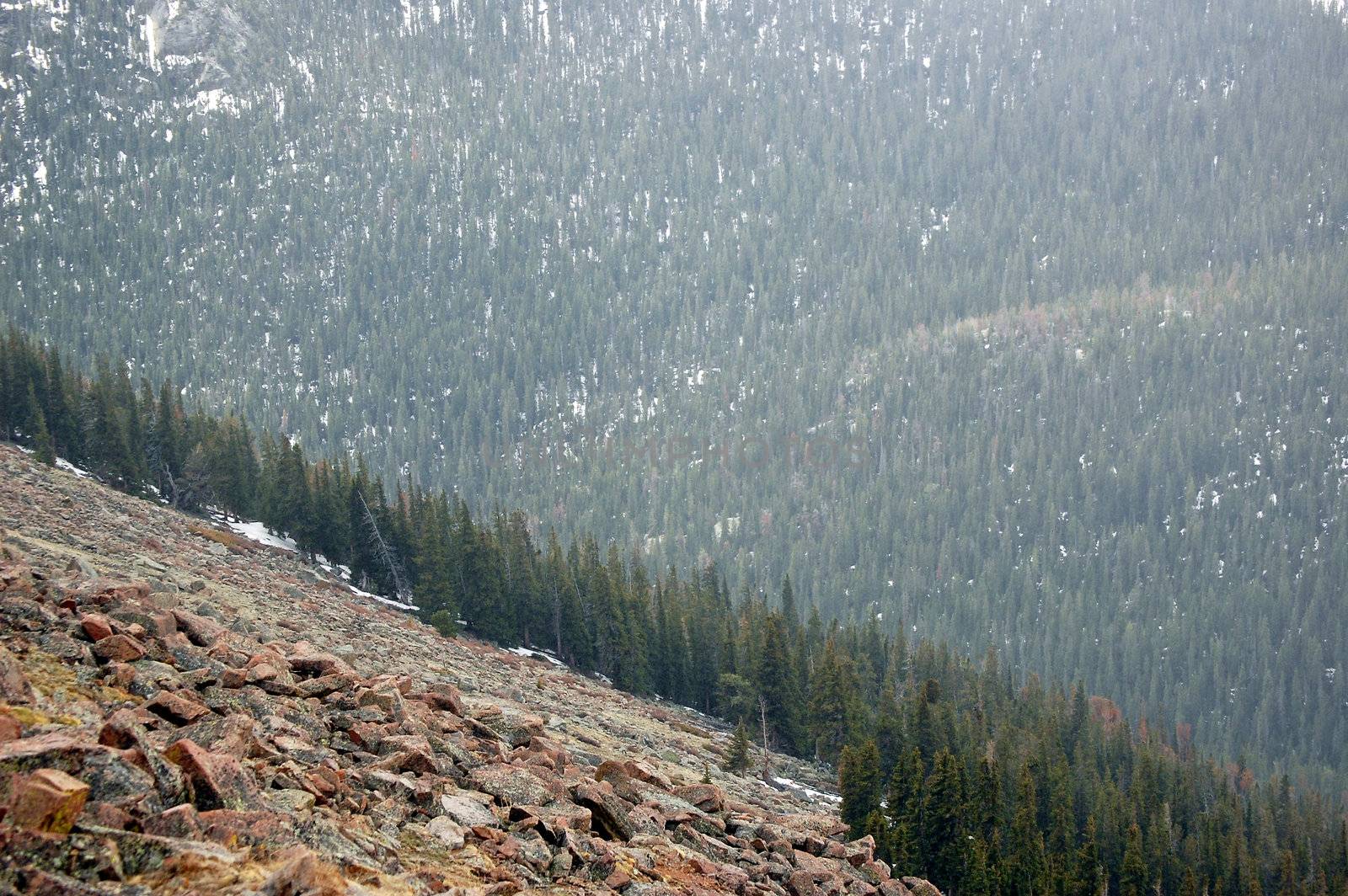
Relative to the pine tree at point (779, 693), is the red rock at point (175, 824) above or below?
above

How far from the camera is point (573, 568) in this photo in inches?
4333

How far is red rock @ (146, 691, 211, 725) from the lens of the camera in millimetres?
18656

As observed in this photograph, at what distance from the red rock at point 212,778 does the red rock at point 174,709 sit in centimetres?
208

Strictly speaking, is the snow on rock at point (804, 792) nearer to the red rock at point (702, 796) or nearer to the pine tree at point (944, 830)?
the pine tree at point (944, 830)

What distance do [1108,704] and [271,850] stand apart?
672ft

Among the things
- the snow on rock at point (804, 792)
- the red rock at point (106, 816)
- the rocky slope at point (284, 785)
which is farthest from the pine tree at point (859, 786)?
the red rock at point (106, 816)

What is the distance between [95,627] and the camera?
21.0 metres

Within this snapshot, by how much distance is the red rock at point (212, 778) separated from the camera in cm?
1595

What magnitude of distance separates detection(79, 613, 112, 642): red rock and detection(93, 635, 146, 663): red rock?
259 mm

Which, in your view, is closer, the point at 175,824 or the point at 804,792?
the point at 175,824

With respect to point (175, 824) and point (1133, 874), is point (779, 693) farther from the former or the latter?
point (175, 824)

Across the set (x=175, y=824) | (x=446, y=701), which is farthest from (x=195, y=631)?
(x=175, y=824)

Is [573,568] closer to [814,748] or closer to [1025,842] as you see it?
[814,748]

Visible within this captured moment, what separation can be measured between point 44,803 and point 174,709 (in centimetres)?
546
